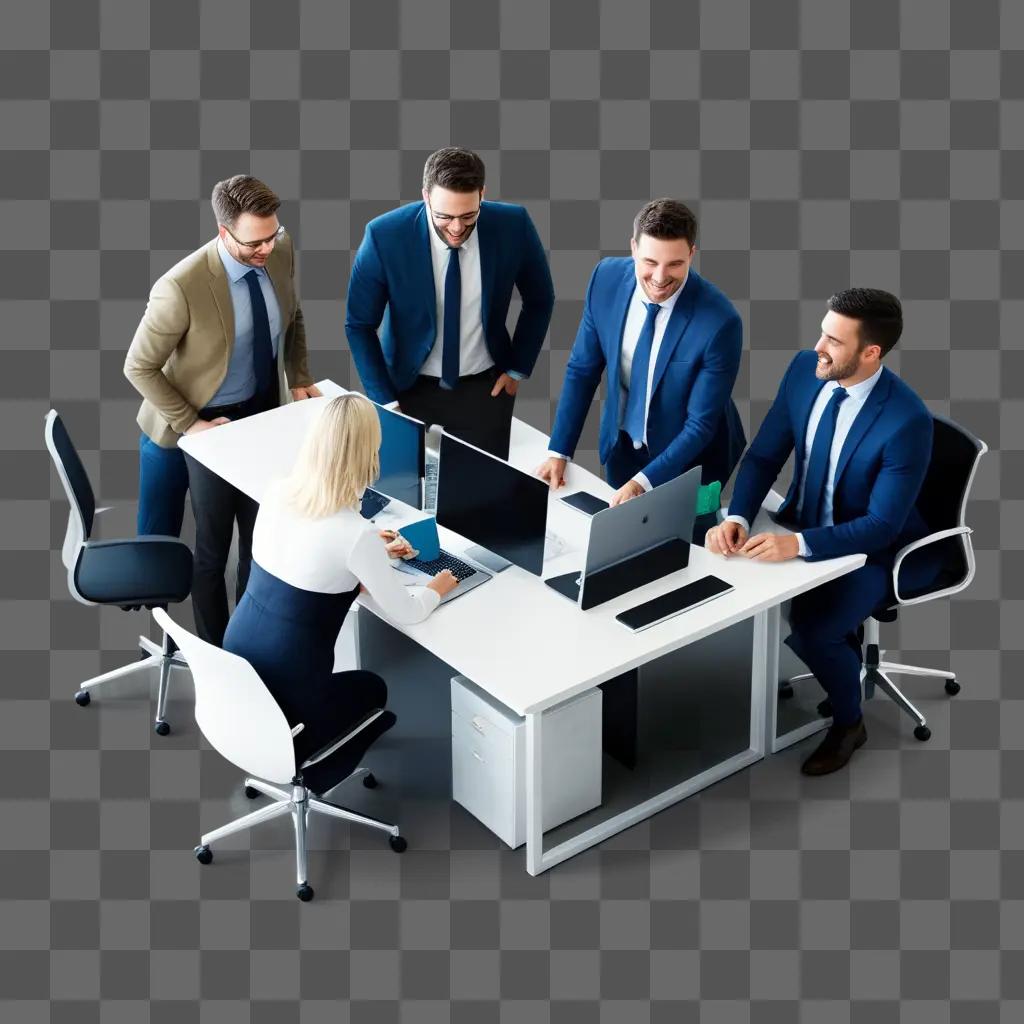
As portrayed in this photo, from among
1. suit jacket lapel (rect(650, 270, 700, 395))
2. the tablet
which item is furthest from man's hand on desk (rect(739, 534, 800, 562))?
suit jacket lapel (rect(650, 270, 700, 395))

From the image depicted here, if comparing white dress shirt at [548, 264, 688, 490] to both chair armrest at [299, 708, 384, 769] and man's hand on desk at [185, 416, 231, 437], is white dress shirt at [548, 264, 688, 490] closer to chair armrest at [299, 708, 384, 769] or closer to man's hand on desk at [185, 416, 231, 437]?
chair armrest at [299, 708, 384, 769]

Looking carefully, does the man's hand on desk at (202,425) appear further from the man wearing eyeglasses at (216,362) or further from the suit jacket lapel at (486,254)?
the suit jacket lapel at (486,254)

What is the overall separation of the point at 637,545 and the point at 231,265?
201 centimetres

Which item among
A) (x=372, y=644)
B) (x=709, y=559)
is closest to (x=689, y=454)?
(x=709, y=559)

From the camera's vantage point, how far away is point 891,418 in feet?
20.8

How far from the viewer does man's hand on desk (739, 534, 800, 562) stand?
21.2ft

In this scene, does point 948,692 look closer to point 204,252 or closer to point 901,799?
point 901,799

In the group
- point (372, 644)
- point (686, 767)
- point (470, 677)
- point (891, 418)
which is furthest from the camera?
point (372, 644)

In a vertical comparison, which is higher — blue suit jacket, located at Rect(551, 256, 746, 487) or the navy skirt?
blue suit jacket, located at Rect(551, 256, 746, 487)

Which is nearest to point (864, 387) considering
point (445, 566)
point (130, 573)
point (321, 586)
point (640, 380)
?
point (640, 380)

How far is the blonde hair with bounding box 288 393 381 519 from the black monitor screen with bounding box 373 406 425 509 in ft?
3.01

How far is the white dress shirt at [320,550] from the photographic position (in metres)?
5.78

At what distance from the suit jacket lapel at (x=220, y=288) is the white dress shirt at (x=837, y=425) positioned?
210cm

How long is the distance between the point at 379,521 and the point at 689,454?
1.19 meters
